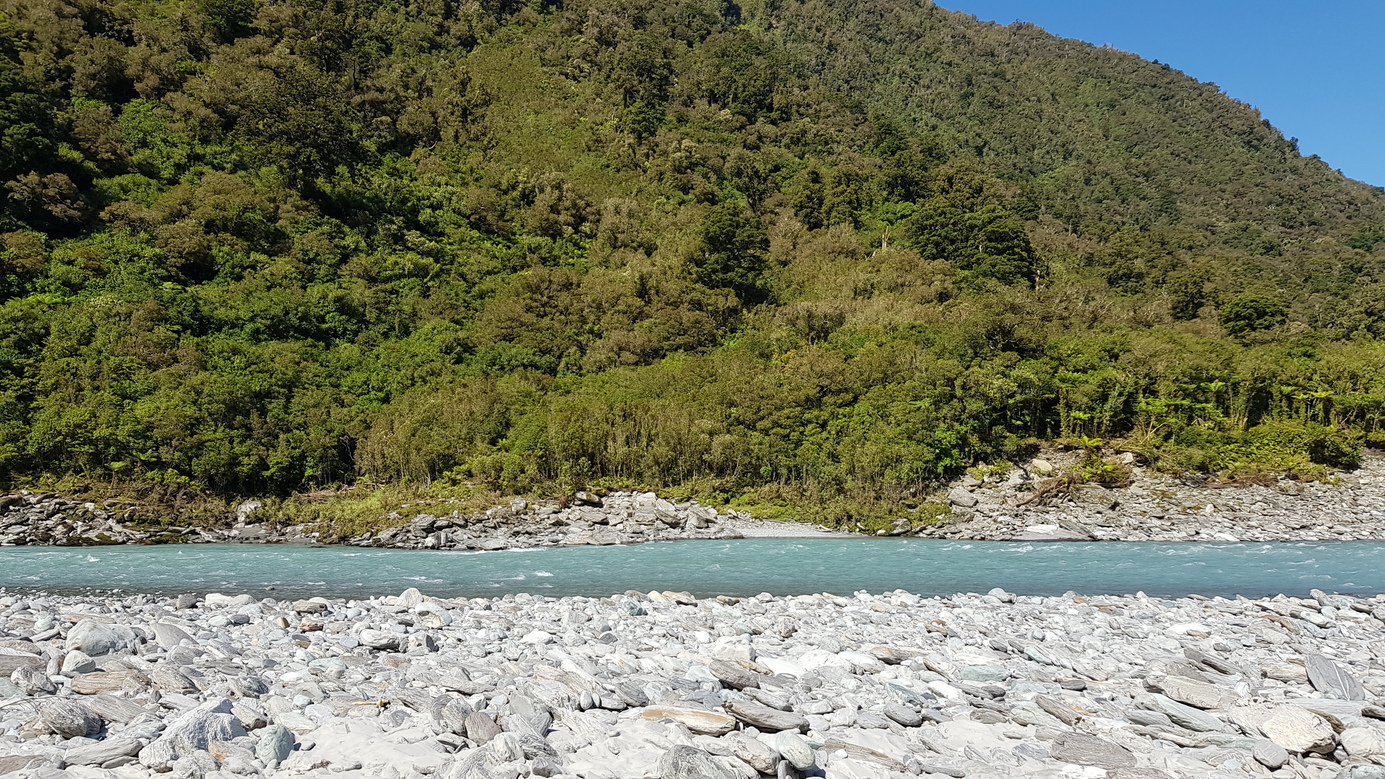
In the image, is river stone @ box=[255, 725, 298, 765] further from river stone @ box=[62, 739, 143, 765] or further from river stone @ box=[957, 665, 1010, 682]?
river stone @ box=[957, 665, 1010, 682]

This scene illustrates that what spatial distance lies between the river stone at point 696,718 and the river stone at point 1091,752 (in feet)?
8.66

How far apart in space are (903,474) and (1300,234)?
3430 inches

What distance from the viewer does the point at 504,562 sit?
21000 mm

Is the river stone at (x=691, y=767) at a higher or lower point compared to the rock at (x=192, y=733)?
lower

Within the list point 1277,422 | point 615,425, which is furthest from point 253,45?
point 1277,422

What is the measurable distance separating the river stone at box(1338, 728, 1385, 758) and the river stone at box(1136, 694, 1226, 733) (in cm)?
80

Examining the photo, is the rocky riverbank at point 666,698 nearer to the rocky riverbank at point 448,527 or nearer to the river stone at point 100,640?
the river stone at point 100,640

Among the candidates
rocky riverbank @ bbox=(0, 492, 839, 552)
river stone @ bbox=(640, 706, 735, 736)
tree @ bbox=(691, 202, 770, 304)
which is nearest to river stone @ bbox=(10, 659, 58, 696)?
river stone @ bbox=(640, 706, 735, 736)

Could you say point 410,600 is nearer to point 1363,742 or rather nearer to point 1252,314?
point 1363,742

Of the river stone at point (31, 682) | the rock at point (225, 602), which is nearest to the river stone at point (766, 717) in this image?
the river stone at point (31, 682)

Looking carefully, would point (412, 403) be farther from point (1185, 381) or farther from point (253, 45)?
point (253, 45)

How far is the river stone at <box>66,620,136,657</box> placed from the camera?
22.3ft

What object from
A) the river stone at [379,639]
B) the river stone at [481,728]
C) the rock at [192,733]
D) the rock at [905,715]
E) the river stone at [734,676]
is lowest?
the river stone at [379,639]

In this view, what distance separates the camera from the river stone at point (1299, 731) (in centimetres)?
534
